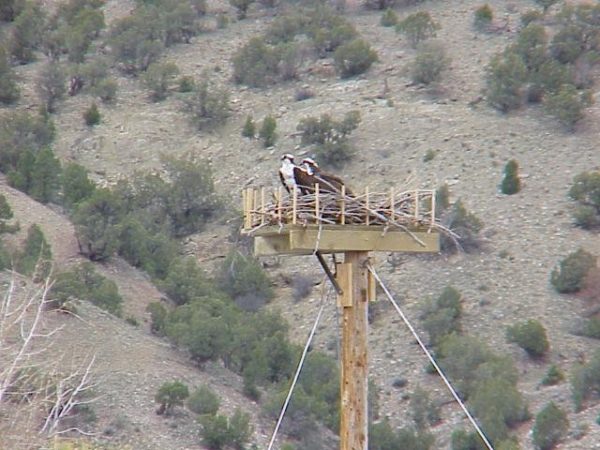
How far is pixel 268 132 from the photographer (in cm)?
4878

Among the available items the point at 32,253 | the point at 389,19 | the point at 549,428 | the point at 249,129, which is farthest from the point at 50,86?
the point at 549,428

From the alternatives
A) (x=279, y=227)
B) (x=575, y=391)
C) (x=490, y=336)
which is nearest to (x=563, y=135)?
(x=490, y=336)

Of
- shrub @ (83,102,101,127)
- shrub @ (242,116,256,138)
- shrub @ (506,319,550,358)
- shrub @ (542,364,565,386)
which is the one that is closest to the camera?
shrub @ (542,364,565,386)

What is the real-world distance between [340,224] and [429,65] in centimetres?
3663

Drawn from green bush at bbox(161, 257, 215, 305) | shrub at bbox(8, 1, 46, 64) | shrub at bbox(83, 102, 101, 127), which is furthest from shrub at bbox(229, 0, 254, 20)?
green bush at bbox(161, 257, 215, 305)

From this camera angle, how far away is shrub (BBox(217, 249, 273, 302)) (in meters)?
41.1

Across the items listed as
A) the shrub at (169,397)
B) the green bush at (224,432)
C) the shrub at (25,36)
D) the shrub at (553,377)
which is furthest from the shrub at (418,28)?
the green bush at (224,432)

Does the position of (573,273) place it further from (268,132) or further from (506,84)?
(268,132)

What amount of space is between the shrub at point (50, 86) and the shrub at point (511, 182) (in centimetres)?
1674

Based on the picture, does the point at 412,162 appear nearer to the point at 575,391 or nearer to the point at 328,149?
the point at 328,149

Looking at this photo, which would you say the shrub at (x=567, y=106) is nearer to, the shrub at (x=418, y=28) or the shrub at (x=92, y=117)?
the shrub at (x=418, y=28)

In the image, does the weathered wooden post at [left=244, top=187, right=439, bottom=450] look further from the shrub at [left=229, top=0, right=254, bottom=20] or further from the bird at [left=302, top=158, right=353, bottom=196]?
the shrub at [left=229, top=0, right=254, bottom=20]

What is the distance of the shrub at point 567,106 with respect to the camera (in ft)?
156

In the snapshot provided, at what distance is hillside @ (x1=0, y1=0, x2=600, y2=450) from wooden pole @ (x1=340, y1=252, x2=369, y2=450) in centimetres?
1546
